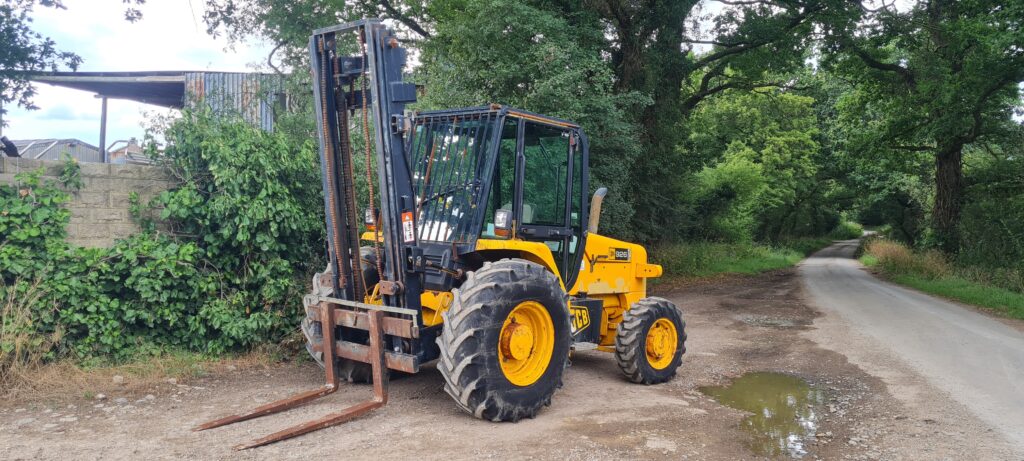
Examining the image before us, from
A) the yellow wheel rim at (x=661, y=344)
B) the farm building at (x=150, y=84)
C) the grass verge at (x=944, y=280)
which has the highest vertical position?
the farm building at (x=150, y=84)

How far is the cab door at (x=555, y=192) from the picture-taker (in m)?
6.52

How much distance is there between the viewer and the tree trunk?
22328mm

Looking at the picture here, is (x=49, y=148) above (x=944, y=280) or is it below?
above

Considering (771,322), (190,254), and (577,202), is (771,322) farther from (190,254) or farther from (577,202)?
(190,254)

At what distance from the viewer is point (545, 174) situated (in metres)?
6.70

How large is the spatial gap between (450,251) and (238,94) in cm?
1133

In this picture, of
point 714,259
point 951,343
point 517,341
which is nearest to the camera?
point 517,341

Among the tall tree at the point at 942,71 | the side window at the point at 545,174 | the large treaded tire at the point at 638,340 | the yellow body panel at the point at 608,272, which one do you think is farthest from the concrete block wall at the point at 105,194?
the tall tree at the point at 942,71

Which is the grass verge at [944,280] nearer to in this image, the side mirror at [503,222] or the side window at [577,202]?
the side window at [577,202]

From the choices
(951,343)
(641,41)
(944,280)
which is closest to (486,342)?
(951,343)

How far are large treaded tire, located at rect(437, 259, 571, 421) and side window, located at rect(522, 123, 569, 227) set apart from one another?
1.00 meters

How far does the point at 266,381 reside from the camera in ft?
22.6

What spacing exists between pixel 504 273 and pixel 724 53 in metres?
18.2

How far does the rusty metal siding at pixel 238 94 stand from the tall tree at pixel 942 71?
15142 mm
